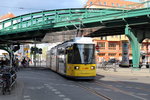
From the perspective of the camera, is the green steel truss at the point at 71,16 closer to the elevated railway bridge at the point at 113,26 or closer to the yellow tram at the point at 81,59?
the elevated railway bridge at the point at 113,26

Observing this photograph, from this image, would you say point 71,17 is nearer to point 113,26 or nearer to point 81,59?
point 113,26

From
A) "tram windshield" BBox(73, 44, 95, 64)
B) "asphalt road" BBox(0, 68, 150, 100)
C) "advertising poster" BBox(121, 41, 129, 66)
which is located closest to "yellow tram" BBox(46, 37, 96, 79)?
"tram windshield" BBox(73, 44, 95, 64)

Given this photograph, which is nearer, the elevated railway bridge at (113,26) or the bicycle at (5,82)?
the bicycle at (5,82)

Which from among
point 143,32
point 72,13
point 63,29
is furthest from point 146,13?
point 72,13

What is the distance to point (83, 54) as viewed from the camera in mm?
17375

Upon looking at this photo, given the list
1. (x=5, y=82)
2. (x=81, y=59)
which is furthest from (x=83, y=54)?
(x=5, y=82)

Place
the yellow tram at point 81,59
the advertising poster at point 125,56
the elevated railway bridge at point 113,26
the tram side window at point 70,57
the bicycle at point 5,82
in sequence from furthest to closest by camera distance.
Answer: the advertising poster at point 125,56, the elevated railway bridge at point 113,26, the tram side window at point 70,57, the yellow tram at point 81,59, the bicycle at point 5,82

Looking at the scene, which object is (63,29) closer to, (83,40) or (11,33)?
(11,33)

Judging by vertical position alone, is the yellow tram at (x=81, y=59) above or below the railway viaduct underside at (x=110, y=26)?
below

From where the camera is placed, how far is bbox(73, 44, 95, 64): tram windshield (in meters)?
17.2

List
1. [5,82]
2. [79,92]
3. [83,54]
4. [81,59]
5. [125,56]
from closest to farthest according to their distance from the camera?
[5,82] < [79,92] < [81,59] < [83,54] < [125,56]

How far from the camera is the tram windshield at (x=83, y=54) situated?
17.2 meters

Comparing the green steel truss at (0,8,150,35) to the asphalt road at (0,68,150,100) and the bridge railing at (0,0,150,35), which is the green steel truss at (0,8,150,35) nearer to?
the bridge railing at (0,0,150,35)

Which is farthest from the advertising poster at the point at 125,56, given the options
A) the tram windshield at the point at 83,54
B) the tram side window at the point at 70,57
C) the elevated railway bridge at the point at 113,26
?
the tram side window at the point at 70,57
